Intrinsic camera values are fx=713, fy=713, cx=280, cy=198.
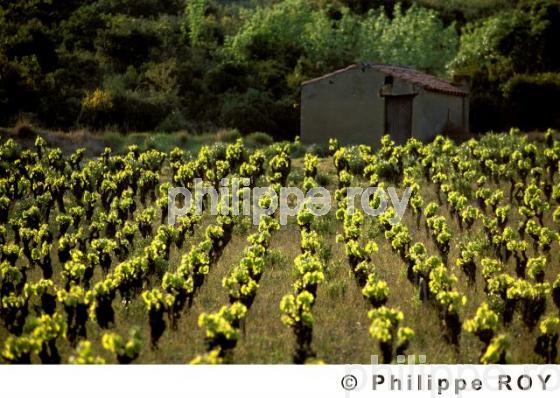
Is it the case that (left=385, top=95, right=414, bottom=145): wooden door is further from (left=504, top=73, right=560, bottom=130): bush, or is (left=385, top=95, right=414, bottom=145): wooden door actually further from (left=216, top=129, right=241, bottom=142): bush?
(left=216, top=129, right=241, bottom=142): bush

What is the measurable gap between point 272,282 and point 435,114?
11.7 metres

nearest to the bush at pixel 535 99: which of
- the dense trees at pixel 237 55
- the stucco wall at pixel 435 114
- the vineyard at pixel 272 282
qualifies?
the dense trees at pixel 237 55

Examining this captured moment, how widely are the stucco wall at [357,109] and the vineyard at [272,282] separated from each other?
589 cm

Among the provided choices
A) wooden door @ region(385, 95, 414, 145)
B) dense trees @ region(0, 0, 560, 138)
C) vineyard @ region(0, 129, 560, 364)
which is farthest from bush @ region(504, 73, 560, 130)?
vineyard @ region(0, 129, 560, 364)

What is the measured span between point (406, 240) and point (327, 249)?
34.5 inches

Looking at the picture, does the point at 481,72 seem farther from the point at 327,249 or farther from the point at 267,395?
the point at 267,395

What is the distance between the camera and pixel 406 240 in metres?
7.23

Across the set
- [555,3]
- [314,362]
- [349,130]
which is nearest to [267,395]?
[314,362]

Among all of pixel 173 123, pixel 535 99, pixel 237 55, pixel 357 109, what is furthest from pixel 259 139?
pixel 535 99

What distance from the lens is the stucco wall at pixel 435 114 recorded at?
16875mm

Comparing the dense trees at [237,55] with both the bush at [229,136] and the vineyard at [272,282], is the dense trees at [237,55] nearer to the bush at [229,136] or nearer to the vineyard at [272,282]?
the bush at [229,136]

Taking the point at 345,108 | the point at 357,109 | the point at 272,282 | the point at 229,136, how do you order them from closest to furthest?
1. the point at 272,282
2. the point at 229,136
3. the point at 357,109
4. the point at 345,108

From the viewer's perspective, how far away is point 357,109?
673 inches

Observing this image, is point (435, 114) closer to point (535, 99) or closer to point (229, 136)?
point (535, 99)
